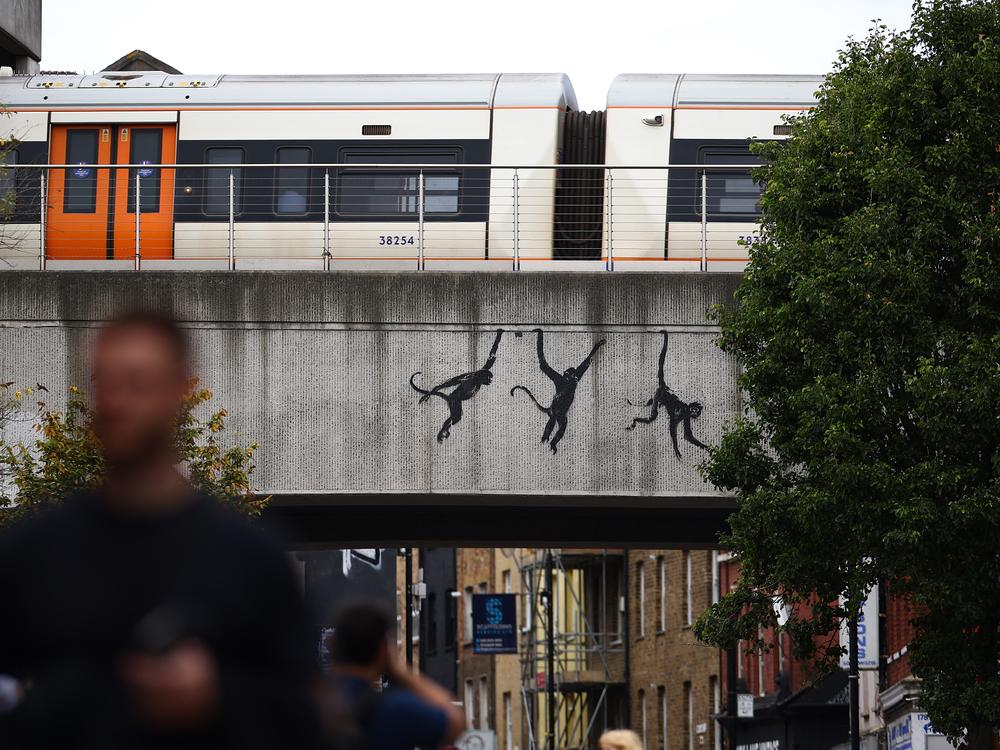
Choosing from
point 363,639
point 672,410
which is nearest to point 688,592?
point 672,410

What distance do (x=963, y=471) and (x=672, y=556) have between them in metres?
29.5

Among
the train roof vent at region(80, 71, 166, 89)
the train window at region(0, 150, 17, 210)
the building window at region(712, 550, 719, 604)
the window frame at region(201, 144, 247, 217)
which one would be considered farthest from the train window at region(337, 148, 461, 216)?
the building window at region(712, 550, 719, 604)

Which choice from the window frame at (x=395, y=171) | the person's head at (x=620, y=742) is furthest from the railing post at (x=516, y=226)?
the person's head at (x=620, y=742)

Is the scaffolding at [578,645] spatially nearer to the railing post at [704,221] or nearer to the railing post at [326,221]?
the railing post at [326,221]

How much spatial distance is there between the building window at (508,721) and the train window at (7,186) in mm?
37045

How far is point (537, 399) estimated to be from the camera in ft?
77.4

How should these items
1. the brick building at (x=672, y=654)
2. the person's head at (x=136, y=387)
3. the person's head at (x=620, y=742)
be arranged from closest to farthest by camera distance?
the person's head at (x=136, y=387) < the person's head at (x=620, y=742) < the brick building at (x=672, y=654)

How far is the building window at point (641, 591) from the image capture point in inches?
1927

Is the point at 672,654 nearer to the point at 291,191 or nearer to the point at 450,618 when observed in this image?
the point at 450,618

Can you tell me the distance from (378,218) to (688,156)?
14.8 feet

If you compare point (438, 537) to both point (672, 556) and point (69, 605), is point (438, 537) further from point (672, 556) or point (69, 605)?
point (69, 605)

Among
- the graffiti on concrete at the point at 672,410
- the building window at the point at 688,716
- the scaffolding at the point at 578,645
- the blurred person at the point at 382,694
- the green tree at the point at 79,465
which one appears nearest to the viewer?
the blurred person at the point at 382,694

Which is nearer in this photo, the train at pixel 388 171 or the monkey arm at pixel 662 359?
the monkey arm at pixel 662 359

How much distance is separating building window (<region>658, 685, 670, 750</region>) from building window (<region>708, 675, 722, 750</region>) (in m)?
4.25
